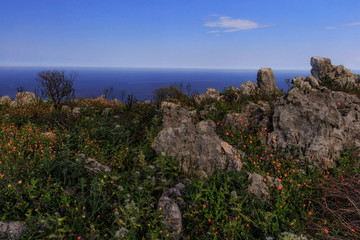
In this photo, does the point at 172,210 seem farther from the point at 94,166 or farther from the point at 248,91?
the point at 248,91

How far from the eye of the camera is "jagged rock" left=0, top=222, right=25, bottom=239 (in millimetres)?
4070

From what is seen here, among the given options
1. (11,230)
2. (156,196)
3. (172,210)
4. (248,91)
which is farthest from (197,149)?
(248,91)

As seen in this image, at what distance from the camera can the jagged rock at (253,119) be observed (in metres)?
7.55

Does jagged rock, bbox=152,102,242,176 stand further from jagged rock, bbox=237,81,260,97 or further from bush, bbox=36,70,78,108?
bush, bbox=36,70,78,108

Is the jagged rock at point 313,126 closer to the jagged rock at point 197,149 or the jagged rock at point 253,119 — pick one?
the jagged rock at point 253,119

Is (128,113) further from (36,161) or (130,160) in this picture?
(36,161)

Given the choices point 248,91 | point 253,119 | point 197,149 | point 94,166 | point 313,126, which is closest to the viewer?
point 94,166

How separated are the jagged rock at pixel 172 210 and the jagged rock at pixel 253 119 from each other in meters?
3.43

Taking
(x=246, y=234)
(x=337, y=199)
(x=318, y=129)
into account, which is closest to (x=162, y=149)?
(x=246, y=234)

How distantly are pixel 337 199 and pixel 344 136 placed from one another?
2713 mm

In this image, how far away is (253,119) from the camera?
26.2ft

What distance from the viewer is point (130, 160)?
666 centimetres

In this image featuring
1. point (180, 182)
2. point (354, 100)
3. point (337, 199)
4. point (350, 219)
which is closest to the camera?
point (350, 219)

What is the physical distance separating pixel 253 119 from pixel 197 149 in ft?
9.03
